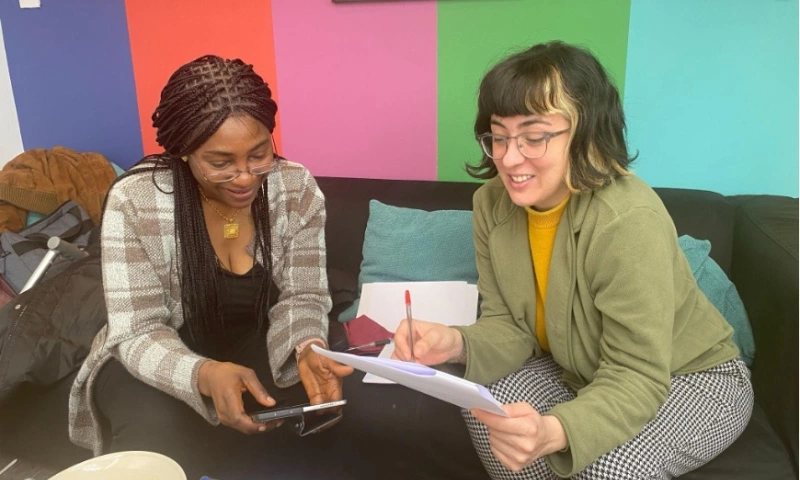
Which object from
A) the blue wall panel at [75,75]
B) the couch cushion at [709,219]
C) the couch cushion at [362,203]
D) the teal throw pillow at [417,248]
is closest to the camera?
the couch cushion at [709,219]

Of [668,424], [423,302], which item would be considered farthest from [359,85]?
[668,424]

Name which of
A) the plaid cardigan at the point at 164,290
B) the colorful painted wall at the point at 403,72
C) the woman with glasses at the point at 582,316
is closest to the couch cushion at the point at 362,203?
the colorful painted wall at the point at 403,72

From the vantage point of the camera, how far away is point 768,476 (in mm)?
1179

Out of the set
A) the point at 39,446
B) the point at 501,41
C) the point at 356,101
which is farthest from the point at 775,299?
the point at 39,446

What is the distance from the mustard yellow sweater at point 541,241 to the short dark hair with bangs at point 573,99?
112mm

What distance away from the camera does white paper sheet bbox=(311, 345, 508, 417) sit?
31.4 inches

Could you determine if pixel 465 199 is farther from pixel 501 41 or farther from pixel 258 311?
pixel 258 311

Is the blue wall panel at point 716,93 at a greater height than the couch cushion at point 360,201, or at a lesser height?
greater

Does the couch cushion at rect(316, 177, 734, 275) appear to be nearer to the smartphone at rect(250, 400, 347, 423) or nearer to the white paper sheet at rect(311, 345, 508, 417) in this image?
the smartphone at rect(250, 400, 347, 423)

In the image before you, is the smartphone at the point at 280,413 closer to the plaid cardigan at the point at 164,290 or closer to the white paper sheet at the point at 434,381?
the plaid cardigan at the point at 164,290

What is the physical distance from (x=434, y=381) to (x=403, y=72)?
1365 mm

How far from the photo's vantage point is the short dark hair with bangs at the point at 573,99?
110cm

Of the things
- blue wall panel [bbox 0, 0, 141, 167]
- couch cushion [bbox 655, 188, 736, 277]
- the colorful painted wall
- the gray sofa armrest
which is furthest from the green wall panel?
blue wall panel [bbox 0, 0, 141, 167]

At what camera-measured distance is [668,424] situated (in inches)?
43.6
